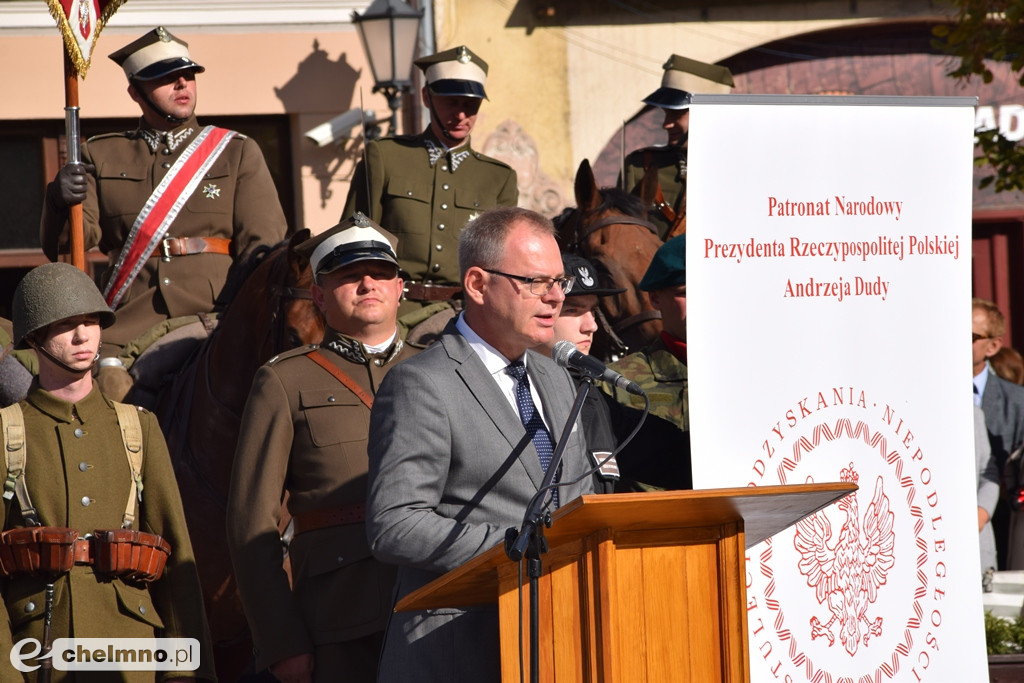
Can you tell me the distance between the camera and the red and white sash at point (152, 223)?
697cm

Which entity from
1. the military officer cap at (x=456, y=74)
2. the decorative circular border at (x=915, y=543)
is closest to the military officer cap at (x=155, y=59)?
the military officer cap at (x=456, y=74)

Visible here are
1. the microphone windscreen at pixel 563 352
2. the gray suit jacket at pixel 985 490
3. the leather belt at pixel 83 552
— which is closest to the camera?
the microphone windscreen at pixel 563 352

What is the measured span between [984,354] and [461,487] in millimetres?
4427

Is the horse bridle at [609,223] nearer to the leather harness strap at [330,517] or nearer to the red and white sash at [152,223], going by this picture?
the red and white sash at [152,223]

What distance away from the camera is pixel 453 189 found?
7172mm

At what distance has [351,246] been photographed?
196 inches

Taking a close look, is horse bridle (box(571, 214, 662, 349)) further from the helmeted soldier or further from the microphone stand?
the microphone stand

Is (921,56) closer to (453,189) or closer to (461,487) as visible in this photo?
(453,189)

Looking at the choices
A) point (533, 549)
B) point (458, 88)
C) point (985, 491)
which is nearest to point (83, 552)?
point (533, 549)

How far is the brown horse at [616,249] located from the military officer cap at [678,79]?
99 centimetres

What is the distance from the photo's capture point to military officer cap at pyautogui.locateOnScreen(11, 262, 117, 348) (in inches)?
170

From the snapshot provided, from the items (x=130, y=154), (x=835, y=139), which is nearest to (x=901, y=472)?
(x=835, y=139)

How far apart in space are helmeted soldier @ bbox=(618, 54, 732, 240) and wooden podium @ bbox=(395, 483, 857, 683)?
4246 millimetres

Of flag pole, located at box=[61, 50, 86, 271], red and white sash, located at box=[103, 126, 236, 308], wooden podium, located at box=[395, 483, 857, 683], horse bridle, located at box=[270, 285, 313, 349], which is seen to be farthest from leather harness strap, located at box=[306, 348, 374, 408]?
red and white sash, located at box=[103, 126, 236, 308]
